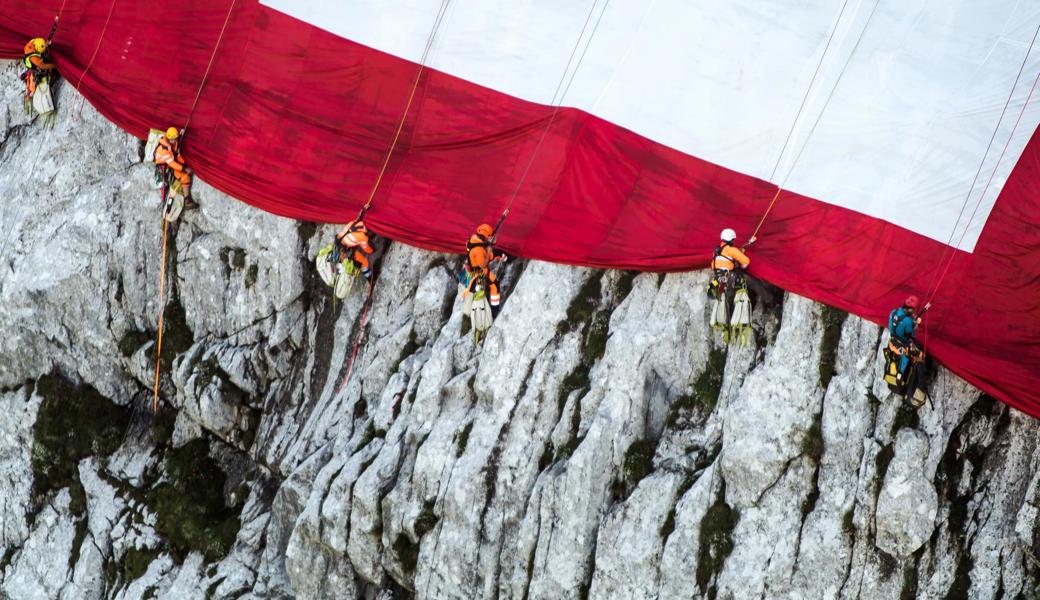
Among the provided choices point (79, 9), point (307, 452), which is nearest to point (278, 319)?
point (307, 452)

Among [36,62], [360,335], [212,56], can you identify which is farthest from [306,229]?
[36,62]

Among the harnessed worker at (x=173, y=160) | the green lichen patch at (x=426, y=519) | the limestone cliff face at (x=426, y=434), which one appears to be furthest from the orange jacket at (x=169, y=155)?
the green lichen patch at (x=426, y=519)

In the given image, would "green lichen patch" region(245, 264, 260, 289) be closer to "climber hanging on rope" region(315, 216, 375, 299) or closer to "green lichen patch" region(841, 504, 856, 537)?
"climber hanging on rope" region(315, 216, 375, 299)

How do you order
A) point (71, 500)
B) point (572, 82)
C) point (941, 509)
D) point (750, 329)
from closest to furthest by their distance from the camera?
point (941, 509)
point (750, 329)
point (572, 82)
point (71, 500)

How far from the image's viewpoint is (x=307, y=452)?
26.5 metres

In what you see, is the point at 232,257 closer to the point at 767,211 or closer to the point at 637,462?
the point at 637,462

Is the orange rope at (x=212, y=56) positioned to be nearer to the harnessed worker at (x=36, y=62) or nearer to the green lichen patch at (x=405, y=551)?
the harnessed worker at (x=36, y=62)

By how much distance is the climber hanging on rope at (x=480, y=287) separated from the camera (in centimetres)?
2370

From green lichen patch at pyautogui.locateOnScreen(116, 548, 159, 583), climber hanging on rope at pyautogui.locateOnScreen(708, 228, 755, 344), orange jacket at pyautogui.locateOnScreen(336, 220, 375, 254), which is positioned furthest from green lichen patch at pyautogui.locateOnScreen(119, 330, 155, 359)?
climber hanging on rope at pyautogui.locateOnScreen(708, 228, 755, 344)

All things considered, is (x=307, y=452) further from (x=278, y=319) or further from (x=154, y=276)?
(x=154, y=276)

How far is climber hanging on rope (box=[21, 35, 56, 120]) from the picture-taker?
30281mm

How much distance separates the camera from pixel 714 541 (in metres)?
20.6

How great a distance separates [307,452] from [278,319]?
3.41 meters

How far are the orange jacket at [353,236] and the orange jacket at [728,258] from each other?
7853 mm
